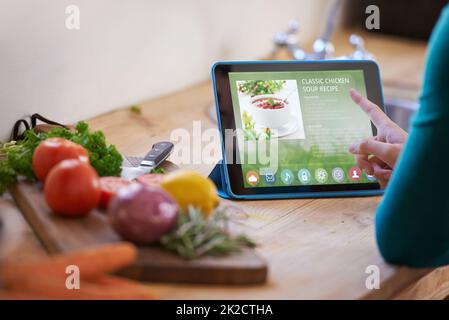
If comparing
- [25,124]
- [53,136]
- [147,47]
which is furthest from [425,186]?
[147,47]

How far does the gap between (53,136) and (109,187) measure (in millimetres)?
Result: 186

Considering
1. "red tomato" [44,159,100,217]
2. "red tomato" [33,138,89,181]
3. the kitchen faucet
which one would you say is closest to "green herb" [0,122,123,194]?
"red tomato" [33,138,89,181]

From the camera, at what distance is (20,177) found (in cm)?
120

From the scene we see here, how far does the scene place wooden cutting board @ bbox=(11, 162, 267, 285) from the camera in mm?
950

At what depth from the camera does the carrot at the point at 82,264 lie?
0.90 meters

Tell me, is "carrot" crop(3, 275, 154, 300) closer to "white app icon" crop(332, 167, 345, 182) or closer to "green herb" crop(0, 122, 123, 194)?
"green herb" crop(0, 122, 123, 194)

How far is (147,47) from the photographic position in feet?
5.74

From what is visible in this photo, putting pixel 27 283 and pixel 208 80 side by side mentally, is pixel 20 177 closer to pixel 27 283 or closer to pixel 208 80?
pixel 27 283

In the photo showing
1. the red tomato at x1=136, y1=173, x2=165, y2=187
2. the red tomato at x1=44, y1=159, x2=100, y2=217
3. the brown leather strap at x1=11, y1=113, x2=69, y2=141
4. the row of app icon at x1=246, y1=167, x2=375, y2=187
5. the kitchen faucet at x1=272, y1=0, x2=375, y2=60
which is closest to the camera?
the red tomato at x1=44, y1=159, x2=100, y2=217

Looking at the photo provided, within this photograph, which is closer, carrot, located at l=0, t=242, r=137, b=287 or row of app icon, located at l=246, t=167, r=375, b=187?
carrot, located at l=0, t=242, r=137, b=287

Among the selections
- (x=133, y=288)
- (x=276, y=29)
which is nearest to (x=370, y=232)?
(x=133, y=288)

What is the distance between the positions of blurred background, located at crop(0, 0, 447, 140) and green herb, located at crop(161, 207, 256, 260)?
59 cm

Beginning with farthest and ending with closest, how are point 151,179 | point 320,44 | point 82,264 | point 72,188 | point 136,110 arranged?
point 320,44, point 136,110, point 151,179, point 72,188, point 82,264

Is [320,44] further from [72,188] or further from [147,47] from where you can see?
[72,188]
